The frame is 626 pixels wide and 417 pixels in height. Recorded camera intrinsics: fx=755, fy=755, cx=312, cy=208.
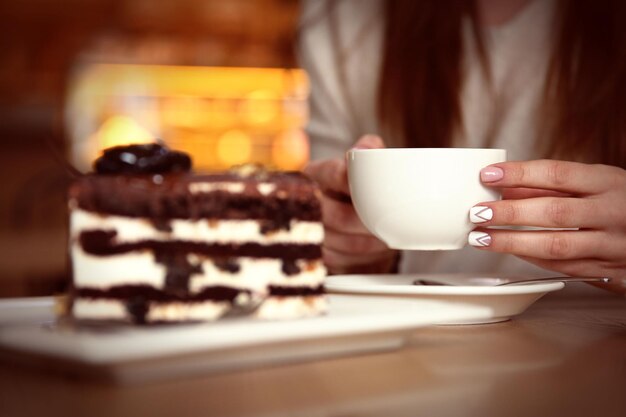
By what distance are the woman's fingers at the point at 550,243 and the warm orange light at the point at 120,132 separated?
3.66 meters

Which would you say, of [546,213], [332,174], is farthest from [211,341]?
[332,174]

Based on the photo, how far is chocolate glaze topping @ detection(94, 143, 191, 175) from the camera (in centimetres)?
64

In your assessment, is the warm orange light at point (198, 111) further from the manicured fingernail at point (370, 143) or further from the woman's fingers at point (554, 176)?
the woman's fingers at point (554, 176)

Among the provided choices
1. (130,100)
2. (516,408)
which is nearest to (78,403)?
(516,408)

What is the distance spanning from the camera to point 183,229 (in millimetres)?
665

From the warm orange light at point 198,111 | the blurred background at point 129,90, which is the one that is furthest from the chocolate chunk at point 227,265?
the warm orange light at point 198,111

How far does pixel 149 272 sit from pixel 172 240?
0.11 ft

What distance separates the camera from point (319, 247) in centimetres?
73

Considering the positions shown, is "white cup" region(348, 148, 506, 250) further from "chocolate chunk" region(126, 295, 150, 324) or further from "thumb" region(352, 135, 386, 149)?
"chocolate chunk" region(126, 295, 150, 324)

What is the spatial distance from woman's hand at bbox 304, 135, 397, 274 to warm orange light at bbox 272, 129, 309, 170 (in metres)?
3.28

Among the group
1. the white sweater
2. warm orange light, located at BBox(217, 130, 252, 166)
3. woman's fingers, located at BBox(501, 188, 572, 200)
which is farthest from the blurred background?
woman's fingers, located at BBox(501, 188, 572, 200)

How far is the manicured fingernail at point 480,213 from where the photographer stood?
0.82m

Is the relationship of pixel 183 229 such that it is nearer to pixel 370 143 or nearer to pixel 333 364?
pixel 333 364

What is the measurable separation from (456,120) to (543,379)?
3.39 ft
